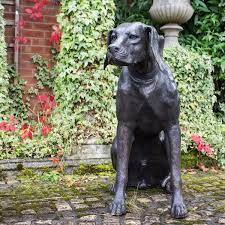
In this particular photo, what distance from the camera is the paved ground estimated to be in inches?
105

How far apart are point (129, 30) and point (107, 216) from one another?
4.24ft

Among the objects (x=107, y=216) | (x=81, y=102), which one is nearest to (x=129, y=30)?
(x=107, y=216)

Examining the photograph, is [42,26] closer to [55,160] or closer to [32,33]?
[32,33]

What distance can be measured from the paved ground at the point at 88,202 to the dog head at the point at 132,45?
107 cm

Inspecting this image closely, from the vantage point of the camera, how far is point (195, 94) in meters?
5.38

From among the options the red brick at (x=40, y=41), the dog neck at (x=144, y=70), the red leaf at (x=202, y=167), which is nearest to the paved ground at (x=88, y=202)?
the red leaf at (x=202, y=167)

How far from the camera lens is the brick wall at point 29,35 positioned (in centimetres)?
622

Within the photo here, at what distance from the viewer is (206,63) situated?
550cm

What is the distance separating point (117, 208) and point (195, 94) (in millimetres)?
3009

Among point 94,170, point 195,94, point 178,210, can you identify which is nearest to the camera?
point 178,210

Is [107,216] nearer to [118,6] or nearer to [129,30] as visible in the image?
[129,30]

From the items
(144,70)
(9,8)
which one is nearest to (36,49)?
(9,8)

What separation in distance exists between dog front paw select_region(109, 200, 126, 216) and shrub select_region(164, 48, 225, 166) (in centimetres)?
244

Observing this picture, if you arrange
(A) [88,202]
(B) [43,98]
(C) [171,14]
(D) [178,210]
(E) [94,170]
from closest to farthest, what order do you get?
(D) [178,210]
(A) [88,202]
(E) [94,170]
(C) [171,14]
(B) [43,98]
